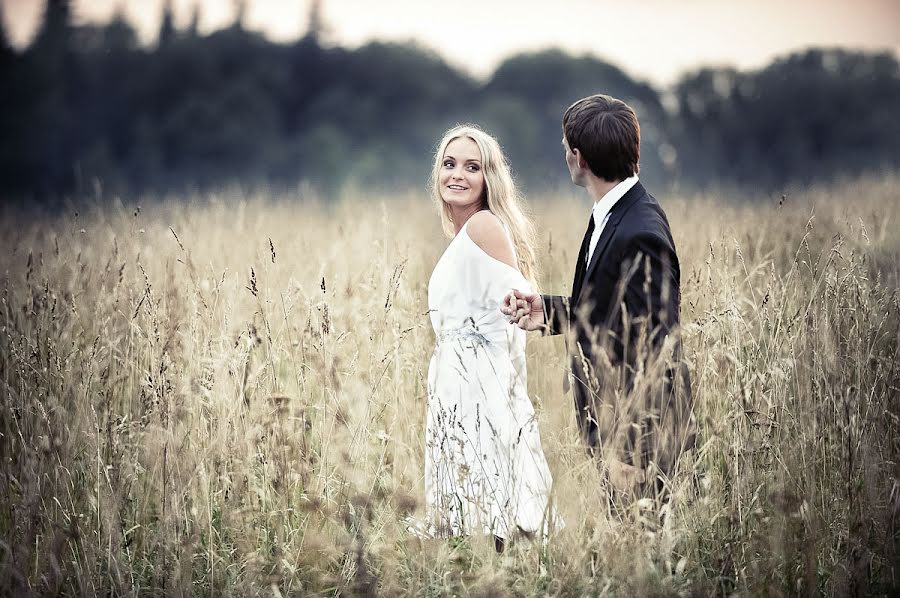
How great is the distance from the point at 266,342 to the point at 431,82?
38173mm

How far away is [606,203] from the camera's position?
2844 millimetres

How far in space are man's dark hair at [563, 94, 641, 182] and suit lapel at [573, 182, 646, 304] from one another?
0.09m

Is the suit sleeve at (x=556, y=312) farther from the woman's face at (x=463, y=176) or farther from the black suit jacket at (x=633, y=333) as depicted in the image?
the woman's face at (x=463, y=176)

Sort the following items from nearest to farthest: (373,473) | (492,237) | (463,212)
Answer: (492,237) → (373,473) → (463,212)

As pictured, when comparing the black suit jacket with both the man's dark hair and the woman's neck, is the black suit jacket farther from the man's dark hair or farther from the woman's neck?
the woman's neck

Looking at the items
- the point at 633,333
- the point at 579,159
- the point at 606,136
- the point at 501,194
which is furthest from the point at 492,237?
the point at 633,333

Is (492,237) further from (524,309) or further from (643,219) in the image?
(643,219)

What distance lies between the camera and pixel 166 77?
38.1 m

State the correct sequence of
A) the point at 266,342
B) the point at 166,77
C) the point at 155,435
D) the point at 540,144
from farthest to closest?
the point at 166,77 < the point at 540,144 < the point at 266,342 < the point at 155,435

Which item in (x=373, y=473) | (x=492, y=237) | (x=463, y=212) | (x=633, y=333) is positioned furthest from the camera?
(x=463, y=212)

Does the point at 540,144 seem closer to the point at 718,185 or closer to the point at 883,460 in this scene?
the point at 718,185

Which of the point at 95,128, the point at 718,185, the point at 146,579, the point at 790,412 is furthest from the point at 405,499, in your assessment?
the point at 95,128

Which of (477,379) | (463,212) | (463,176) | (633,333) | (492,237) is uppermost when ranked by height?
(463,176)

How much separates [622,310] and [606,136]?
0.61 metres
